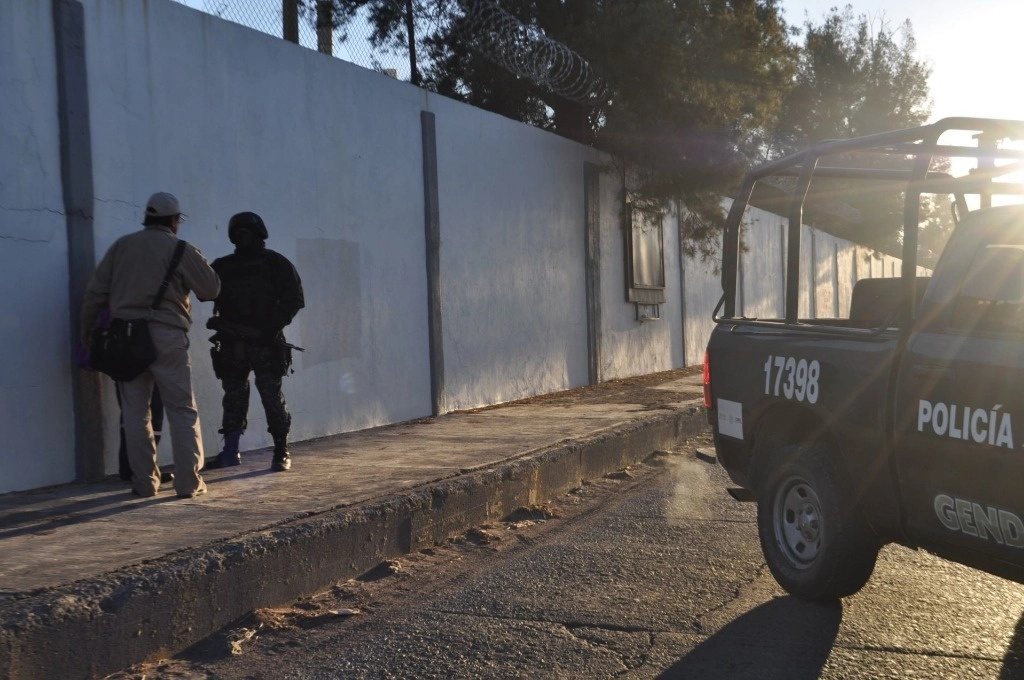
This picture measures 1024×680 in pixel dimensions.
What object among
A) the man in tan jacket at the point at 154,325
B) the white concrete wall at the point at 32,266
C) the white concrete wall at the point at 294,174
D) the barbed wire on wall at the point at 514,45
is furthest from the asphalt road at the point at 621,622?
the barbed wire on wall at the point at 514,45

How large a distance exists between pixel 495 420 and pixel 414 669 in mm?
6069

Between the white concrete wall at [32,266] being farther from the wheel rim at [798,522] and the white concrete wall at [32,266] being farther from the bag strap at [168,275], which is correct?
the wheel rim at [798,522]

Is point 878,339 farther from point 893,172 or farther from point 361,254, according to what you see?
point 361,254

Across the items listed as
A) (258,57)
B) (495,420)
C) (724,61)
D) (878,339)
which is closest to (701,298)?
(724,61)

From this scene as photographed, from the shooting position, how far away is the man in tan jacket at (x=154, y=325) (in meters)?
5.74

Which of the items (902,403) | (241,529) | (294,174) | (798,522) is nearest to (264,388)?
(241,529)

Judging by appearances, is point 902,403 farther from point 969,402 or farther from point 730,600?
point 730,600

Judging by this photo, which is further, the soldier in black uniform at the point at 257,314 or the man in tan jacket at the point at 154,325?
the soldier in black uniform at the point at 257,314

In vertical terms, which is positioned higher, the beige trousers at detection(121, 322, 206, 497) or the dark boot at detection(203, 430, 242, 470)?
the beige trousers at detection(121, 322, 206, 497)

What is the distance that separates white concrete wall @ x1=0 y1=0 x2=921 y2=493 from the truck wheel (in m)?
3.99

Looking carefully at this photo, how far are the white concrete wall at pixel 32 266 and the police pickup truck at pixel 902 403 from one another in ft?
12.2

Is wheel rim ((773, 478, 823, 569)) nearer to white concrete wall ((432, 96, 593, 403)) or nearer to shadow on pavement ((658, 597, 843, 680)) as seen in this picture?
shadow on pavement ((658, 597, 843, 680))

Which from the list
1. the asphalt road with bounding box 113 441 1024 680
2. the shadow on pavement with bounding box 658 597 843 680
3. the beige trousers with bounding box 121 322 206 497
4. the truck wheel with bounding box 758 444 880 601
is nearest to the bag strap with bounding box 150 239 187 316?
the beige trousers with bounding box 121 322 206 497

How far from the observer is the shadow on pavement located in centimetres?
372
